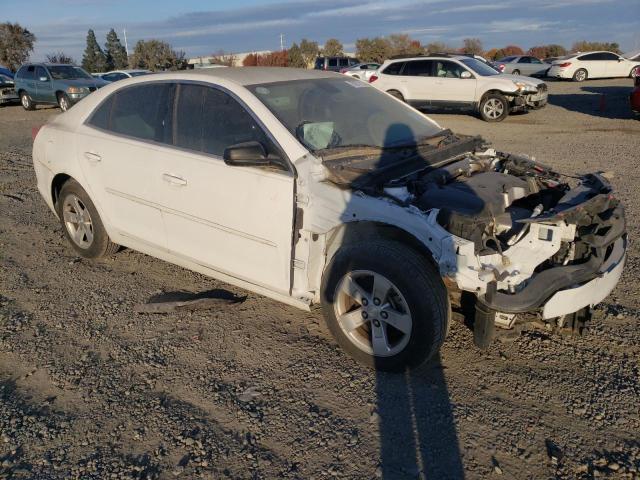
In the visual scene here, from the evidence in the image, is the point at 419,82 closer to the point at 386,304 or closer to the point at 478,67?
the point at 478,67

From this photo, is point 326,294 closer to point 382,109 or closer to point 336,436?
point 336,436

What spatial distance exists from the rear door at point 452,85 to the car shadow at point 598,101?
3894 mm

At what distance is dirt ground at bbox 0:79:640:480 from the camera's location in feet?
8.38

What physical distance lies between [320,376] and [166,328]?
1301 mm

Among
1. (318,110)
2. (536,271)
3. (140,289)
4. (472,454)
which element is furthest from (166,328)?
(536,271)

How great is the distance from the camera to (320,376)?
3.21 metres

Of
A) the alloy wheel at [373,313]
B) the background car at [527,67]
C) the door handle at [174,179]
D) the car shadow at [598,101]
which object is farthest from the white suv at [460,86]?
the background car at [527,67]

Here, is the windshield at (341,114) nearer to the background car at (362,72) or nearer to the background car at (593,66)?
the background car at (362,72)

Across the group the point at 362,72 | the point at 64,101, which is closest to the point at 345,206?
the point at 362,72

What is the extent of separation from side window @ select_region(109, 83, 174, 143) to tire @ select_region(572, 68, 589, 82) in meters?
27.3

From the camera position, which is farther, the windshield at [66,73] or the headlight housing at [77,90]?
the windshield at [66,73]

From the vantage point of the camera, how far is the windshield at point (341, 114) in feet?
11.6

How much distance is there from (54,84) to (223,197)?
58.2 ft

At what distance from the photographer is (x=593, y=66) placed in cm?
2591
